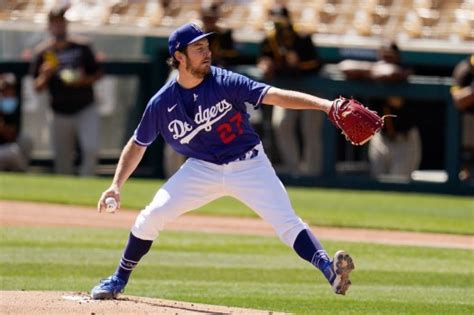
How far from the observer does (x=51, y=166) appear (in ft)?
58.9

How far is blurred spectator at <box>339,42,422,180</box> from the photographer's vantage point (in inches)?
611

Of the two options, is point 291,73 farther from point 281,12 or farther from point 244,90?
point 244,90

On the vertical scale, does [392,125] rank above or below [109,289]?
below

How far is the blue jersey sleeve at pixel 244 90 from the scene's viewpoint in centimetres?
707

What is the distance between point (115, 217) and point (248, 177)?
19.6 ft

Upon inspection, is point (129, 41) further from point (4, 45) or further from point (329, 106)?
point (329, 106)

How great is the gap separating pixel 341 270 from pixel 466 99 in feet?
26.7

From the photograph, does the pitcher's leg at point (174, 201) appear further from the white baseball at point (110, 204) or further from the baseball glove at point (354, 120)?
the baseball glove at point (354, 120)

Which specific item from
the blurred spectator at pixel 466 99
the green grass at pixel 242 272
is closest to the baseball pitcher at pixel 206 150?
the green grass at pixel 242 272

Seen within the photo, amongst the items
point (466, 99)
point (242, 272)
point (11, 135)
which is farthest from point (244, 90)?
point (11, 135)

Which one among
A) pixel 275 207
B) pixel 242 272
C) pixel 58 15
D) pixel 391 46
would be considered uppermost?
pixel 275 207

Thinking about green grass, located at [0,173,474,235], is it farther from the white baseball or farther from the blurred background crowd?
the white baseball

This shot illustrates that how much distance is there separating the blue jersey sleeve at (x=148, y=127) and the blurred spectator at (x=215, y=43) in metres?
7.41

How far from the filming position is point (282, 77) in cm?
1608
